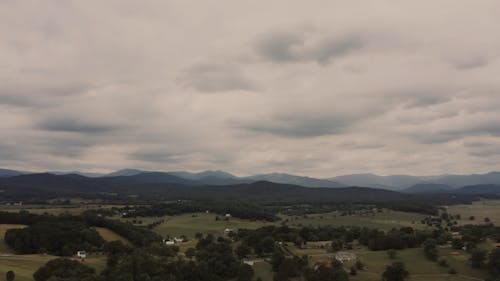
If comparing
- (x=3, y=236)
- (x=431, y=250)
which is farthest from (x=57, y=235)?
(x=431, y=250)

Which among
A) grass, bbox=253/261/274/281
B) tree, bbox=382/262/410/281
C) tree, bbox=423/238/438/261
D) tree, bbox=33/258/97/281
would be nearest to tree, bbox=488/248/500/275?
Answer: tree, bbox=423/238/438/261

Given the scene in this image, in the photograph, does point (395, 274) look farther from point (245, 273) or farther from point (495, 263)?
point (245, 273)

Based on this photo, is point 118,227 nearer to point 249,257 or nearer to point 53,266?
point 249,257

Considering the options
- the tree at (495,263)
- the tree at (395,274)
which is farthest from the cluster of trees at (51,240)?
the tree at (495,263)

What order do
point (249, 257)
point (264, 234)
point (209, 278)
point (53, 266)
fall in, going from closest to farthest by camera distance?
point (53, 266) < point (209, 278) < point (249, 257) < point (264, 234)

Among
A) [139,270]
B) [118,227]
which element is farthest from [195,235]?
[139,270]

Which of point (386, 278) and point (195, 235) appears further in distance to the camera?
point (195, 235)

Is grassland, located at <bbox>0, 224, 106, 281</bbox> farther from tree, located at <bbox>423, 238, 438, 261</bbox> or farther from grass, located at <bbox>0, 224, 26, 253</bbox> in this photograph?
tree, located at <bbox>423, 238, 438, 261</bbox>

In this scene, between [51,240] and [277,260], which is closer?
[277,260]
